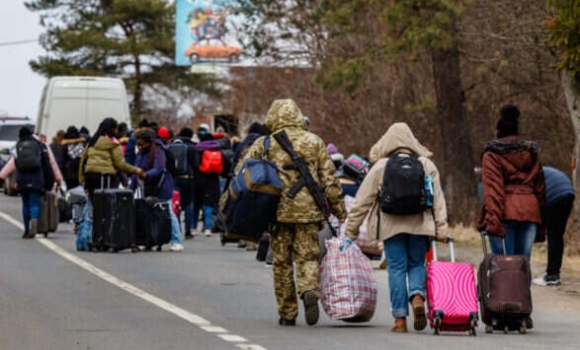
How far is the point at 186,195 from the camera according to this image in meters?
27.1

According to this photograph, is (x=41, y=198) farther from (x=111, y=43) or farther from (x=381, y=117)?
(x=111, y=43)

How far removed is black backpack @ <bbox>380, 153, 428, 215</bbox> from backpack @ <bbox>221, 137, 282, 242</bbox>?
0.93 metres

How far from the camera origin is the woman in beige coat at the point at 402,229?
12.9 metres

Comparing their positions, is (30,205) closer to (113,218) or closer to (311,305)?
(113,218)

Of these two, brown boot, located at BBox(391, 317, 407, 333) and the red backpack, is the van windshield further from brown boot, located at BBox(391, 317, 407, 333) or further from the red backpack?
brown boot, located at BBox(391, 317, 407, 333)

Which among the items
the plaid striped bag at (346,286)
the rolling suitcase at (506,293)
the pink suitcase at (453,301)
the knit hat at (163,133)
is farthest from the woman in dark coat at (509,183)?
the knit hat at (163,133)

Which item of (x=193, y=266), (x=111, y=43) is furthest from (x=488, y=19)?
(x=111, y=43)

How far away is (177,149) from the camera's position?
2631 centimetres

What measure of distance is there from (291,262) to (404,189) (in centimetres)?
123

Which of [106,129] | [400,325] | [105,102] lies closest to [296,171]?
[400,325]

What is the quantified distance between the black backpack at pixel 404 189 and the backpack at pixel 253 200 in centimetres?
93

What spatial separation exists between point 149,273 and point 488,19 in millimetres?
12090

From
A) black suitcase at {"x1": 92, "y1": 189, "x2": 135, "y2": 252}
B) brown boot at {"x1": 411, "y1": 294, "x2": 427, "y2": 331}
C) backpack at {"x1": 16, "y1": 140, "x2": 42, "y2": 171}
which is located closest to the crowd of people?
brown boot at {"x1": 411, "y1": 294, "x2": 427, "y2": 331}

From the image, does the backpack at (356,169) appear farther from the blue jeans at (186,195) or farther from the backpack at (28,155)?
the backpack at (28,155)
